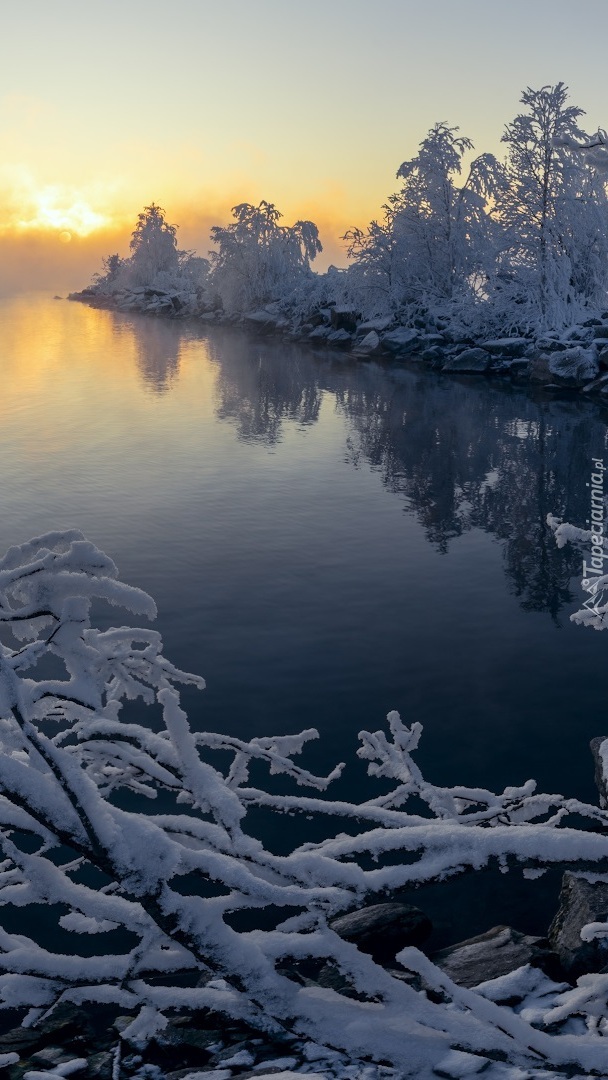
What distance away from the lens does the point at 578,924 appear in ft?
18.4

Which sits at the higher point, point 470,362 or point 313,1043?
point 470,362

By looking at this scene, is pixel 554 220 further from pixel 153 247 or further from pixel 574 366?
pixel 153 247

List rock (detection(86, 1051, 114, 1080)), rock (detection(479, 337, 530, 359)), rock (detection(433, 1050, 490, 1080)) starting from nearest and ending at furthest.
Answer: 1. rock (detection(433, 1050, 490, 1080))
2. rock (detection(86, 1051, 114, 1080))
3. rock (detection(479, 337, 530, 359))

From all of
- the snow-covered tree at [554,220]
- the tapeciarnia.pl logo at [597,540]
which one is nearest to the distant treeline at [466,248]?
the snow-covered tree at [554,220]

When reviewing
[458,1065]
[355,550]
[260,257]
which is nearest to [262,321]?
[260,257]

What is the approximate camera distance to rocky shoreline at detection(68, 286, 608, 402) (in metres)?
A: 35.6

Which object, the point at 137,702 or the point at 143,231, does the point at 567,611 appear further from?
the point at 143,231

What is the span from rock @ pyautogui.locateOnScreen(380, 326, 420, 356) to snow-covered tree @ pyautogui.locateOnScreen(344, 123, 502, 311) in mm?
4398

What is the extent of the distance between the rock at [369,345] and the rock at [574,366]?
15.4m

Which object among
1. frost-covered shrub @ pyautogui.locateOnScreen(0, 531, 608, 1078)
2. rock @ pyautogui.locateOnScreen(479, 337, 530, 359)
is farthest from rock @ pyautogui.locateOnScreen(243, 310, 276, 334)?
frost-covered shrub @ pyautogui.locateOnScreen(0, 531, 608, 1078)

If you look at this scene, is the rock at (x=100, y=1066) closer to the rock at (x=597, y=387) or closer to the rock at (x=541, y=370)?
the rock at (x=597, y=387)

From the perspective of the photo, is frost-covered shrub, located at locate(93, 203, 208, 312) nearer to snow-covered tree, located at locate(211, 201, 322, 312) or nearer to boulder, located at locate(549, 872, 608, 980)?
snow-covered tree, located at locate(211, 201, 322, 312)

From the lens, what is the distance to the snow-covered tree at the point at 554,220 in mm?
43031

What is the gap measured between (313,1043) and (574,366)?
113 feet
